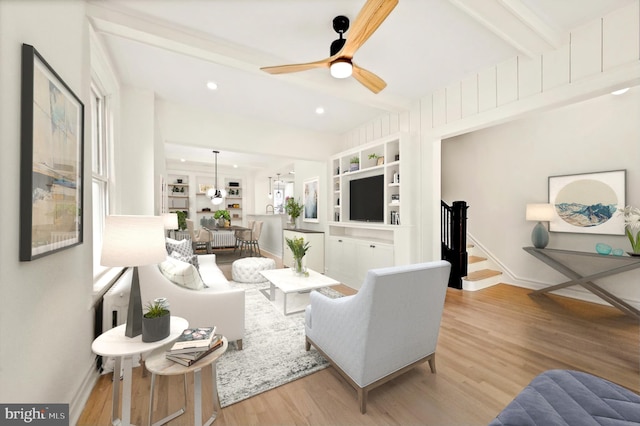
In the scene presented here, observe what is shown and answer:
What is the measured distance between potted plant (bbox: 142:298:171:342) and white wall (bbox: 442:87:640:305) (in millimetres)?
5270

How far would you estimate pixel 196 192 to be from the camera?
9016 millimetres

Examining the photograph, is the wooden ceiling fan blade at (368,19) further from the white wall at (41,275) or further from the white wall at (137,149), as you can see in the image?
the white wall at (137,149)

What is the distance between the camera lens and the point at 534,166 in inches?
173

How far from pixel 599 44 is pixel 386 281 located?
9.24ft

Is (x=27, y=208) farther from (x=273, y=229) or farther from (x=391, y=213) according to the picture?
(x=273, y=229)

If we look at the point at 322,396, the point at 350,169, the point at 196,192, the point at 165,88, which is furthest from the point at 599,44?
the point at 196,192

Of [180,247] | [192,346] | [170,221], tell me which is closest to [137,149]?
[170,221]

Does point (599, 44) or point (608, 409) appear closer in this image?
point (608, 409)

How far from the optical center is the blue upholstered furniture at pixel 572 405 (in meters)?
0.92

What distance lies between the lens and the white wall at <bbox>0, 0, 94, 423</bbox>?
3.36ft

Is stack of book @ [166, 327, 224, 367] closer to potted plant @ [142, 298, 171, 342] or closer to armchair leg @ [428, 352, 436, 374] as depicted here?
potted plant @ [142, 298, 171, 342]

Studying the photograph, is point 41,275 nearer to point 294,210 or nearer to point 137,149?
point 137,149

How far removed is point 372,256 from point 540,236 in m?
2.60

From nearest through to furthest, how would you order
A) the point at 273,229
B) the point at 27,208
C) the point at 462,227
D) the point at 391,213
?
the point at 27,208 < the point at 391,213 < the point at 462,227 < the point at 273,229
